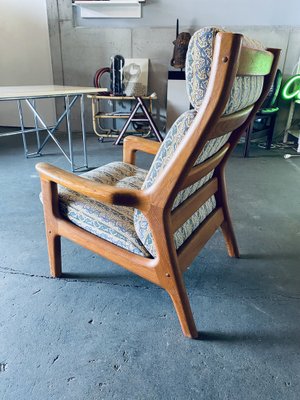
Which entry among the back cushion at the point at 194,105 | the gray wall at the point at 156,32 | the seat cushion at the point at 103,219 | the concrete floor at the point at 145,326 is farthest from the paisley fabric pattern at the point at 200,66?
the gray wall at the point at 156,32

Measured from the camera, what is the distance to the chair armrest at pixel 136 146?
1.66 m

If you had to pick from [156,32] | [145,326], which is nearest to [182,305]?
[145,326]

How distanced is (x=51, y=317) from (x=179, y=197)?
0.77 m

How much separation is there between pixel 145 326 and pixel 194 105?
91cm

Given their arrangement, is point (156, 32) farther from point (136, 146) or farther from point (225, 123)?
point (225, 123)

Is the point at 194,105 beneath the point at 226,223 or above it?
above

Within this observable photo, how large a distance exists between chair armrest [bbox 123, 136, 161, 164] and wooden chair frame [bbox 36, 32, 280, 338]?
411 mm

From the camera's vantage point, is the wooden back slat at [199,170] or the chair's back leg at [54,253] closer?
the wooden back slat at [199,170]

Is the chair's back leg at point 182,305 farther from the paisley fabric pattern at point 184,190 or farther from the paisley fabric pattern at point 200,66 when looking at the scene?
the paisley fabric pattern at point 200,66

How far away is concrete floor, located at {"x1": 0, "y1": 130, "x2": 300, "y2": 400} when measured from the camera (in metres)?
1.00

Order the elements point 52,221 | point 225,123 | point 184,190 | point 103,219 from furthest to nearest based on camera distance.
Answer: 1. point 52,221
2. point 103,219
3. point 184,190
4. point 225,123

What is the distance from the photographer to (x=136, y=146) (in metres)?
1.73

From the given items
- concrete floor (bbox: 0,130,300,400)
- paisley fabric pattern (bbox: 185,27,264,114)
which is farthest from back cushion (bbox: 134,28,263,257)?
concrete floor (bbox: 0,130,300,400)

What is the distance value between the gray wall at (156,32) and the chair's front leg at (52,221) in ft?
12.4
